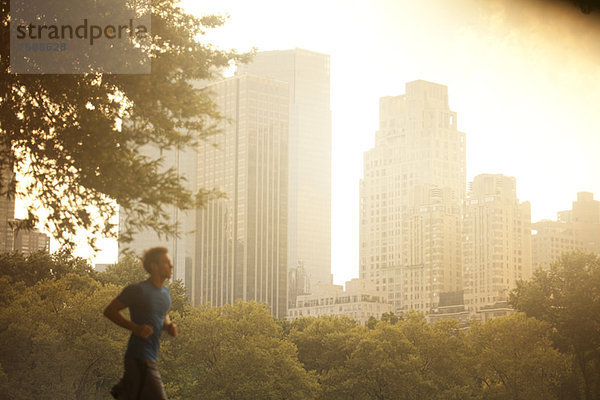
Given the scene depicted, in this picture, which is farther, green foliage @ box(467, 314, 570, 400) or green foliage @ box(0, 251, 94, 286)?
green foliage @ box(467, 314, 570, 400)

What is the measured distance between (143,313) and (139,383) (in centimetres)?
82

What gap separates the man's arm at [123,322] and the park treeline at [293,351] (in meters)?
42.4

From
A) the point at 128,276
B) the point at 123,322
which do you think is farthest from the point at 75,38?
Answer: the point at 128,276

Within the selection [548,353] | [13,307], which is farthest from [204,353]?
[548,353]

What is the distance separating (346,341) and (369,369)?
6.57m

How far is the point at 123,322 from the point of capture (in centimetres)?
1062

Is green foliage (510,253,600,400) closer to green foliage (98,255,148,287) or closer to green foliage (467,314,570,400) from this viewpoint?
green foliage (467,314,570,400)

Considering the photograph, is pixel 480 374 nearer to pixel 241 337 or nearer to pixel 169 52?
pixel 241 337

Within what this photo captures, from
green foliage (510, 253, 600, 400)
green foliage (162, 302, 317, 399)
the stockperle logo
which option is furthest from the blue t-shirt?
green foliage (510, 253, 600, 400)

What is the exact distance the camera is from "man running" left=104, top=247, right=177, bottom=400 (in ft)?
35.0

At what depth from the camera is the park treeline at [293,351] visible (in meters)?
53.8

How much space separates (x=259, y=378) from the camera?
59.4 meters

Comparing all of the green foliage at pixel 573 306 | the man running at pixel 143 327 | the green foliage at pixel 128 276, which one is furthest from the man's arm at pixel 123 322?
the green foliage at pixel 128 276

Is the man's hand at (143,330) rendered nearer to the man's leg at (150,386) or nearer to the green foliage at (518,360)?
the man's leg at (150,386)
